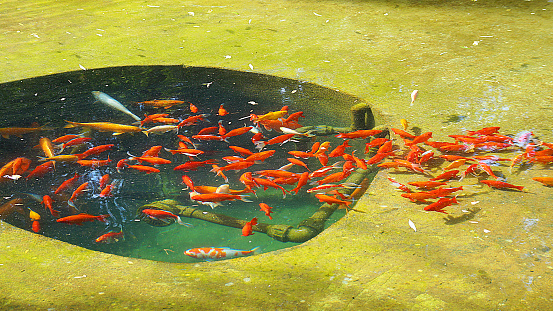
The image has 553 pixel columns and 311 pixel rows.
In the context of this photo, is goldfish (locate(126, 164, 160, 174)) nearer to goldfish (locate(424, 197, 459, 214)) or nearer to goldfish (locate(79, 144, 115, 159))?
goldfish (locate(79, 144, 115, 159))

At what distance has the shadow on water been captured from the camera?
225 cm

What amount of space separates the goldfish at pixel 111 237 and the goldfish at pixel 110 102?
1.32 meters

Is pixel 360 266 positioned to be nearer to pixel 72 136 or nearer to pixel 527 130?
pixel 527 130

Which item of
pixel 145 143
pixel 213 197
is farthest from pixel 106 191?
pixel 213 197

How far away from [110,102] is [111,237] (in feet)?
5.79

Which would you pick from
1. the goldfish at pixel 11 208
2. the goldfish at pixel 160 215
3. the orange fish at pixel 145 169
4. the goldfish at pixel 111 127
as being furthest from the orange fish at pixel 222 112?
the goldfish at pixel 11 208

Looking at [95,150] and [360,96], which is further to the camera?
[360,96]

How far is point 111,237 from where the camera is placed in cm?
220

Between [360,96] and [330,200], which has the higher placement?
[360,96]

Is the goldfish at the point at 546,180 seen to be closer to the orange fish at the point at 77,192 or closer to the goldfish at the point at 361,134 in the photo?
the goldfish at the point at 361,134

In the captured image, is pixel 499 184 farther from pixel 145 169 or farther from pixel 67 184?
pixel 67 184

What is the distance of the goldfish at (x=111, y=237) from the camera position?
2160 mm

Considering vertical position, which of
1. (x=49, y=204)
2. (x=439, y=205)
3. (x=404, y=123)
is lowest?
(x=49, y=204)

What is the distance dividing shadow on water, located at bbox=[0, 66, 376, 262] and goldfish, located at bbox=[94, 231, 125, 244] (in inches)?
1.3
